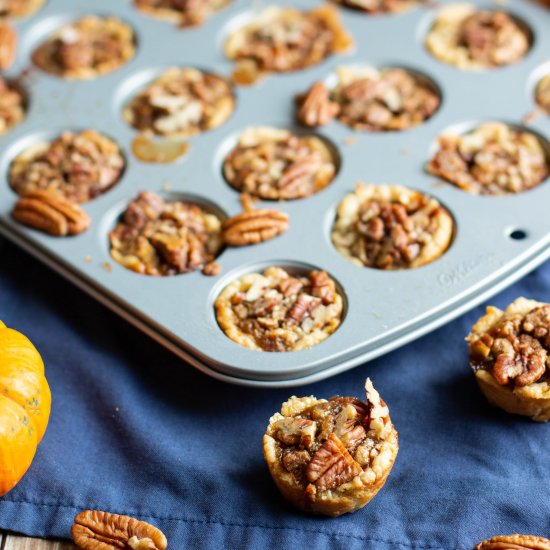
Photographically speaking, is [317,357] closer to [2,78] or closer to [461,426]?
[461,426]

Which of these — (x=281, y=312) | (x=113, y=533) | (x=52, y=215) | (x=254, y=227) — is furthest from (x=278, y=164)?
(x=113, y=533)

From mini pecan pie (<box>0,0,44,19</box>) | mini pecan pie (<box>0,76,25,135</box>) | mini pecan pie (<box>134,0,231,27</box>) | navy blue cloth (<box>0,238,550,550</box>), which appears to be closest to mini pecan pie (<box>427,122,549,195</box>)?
navy blue cloth (<box>0,238,550,550</box>)

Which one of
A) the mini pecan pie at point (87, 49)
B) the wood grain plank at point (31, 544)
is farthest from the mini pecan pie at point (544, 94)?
the wood grain plank at point (31, 544)

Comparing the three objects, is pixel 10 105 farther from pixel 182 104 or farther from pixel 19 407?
pixel 19 407

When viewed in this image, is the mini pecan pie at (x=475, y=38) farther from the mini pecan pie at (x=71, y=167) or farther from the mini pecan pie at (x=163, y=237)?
the mini pecan pie at (x=71, y=167)

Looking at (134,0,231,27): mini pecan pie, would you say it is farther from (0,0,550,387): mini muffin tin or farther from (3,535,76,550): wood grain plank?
(3,535,76,550): wood grain plank
